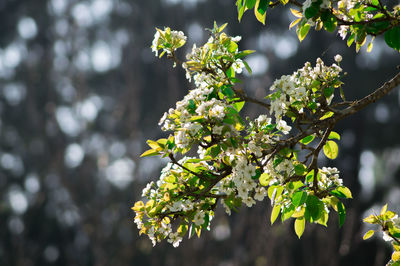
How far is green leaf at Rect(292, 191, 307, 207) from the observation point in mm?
1467

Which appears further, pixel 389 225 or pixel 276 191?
pixel 389 225

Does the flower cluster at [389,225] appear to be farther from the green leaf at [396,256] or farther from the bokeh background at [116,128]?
the bokeh background at [116,128]

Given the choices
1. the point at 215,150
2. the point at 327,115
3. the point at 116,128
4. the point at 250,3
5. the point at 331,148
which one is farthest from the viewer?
the point at 116,128

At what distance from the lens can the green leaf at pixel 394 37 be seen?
1558mm

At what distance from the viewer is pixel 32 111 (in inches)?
400

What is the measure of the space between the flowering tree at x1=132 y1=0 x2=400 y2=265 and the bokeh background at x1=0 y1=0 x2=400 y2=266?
5.67m

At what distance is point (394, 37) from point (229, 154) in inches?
28.2

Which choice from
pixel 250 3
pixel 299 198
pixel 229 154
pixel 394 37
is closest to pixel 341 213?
pixel 299 198

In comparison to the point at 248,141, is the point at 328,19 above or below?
above

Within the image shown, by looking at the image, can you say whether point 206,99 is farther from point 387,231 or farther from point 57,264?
point 57,264

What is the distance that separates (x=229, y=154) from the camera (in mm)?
1402

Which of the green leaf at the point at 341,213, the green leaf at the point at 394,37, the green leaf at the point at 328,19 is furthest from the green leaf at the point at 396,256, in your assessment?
the green leaf at the point at 328,19

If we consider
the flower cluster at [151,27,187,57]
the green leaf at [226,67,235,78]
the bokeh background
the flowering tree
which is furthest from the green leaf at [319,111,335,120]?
the bokeh background

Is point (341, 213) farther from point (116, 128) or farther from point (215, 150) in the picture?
point (116, 128)
